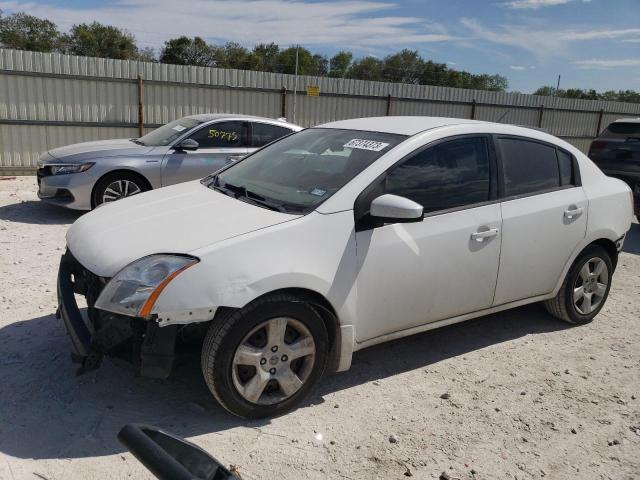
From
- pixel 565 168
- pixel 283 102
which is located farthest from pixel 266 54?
pixel 565 168

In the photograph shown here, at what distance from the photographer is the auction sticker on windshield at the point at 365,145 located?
3.57 metres

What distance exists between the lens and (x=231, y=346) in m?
2.85

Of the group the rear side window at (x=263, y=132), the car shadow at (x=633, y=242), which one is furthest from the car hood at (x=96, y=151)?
the car shadow at (x=633, y=242)

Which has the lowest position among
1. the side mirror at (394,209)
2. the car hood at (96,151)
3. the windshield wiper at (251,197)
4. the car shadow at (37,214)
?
the car shadow at (37,214)

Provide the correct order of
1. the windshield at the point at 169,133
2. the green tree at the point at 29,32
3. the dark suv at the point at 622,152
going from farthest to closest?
1. the green tree at the point at 29,32
2. the dark suv at the point at 622,152
3. the windshield at the point at 169,133

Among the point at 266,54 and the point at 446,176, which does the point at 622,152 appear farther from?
the point at 266,54

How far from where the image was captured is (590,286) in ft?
15.4

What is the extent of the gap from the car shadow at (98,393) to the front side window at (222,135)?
14.5 ft

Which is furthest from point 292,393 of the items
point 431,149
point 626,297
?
point 626,297

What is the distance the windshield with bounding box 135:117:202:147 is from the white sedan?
13.7 feet

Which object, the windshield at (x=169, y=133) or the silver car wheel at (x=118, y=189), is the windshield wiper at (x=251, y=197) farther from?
the windshield at (x=169, y=133)

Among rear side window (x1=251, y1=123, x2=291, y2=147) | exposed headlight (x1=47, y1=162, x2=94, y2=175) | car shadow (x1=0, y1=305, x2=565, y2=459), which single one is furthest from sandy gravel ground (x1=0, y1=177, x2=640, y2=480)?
rear side window (x1=251, y1=123, x2=291, y2=147)

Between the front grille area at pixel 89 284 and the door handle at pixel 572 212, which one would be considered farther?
the door handle at pixel 572 212

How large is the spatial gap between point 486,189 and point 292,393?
1937 millimetres
